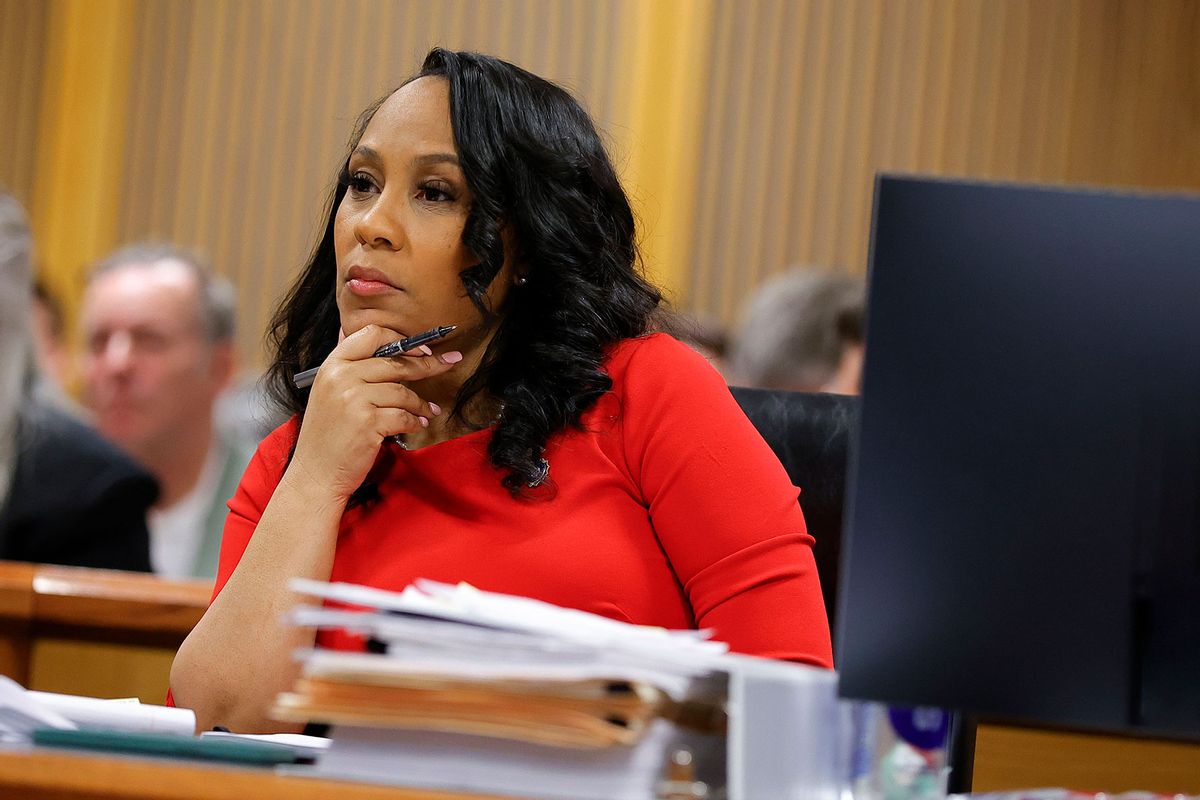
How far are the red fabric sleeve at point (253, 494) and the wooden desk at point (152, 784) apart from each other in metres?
0.79

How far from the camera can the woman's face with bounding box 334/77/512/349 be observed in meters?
1.40

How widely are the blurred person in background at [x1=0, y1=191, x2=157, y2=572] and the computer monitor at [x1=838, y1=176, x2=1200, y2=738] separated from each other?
6.48 feet

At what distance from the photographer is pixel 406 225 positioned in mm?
1403

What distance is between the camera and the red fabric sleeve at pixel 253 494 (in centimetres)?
150

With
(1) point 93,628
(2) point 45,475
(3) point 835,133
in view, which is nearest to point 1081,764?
(1) point 93,628

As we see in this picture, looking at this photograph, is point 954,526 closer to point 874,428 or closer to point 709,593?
point 874,428

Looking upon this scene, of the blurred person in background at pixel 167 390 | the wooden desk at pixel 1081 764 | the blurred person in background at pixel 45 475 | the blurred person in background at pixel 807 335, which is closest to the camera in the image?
the wooden desk at pixel 1081 764

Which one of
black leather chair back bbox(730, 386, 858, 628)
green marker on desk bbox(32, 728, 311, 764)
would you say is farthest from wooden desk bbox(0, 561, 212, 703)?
green marker on desk bbox(32, 728, 311, 764)

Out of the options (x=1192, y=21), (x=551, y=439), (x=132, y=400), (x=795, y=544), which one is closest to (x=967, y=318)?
(x=795, y=544)

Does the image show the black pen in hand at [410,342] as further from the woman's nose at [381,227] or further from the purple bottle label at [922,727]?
the purple bottle label at [922,727]

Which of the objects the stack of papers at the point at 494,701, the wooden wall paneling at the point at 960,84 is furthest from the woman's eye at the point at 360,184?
the wooden wall paneling at the point at 960,84

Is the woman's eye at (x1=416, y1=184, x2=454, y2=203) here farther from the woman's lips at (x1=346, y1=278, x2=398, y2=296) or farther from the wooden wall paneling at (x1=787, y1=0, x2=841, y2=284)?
the wooden wall paneling at (x1=787, y1=0, x2=841, y2=284)

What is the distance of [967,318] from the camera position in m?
0.76

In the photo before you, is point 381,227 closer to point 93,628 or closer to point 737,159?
point 93,628
